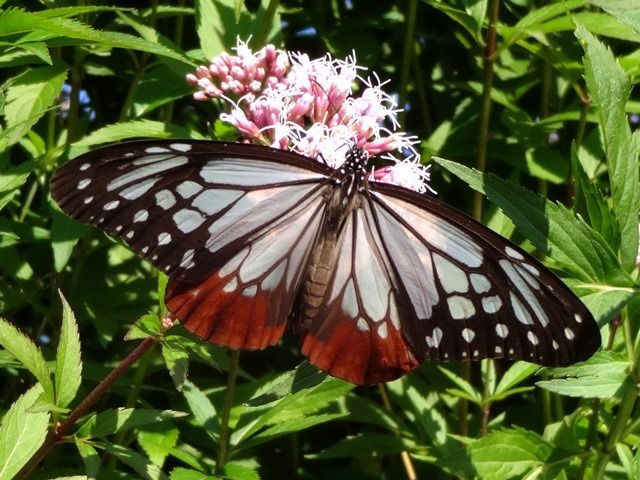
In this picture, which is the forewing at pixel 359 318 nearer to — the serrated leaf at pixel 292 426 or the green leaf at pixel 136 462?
the serrated leaf at pixel 292 426

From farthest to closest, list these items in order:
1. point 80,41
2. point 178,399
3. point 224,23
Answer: point 178,399 → point 224,23 → point 80,41

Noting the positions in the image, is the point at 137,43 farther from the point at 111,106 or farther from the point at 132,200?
the point at 111,106

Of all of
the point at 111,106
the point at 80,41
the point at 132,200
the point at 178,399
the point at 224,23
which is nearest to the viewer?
the point at 132,200

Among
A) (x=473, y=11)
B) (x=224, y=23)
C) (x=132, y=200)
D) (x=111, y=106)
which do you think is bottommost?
(x=132, y=200)

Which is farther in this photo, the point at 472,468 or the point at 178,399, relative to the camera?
the point at 178,399

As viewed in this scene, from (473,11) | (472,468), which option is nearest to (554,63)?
(473,11)

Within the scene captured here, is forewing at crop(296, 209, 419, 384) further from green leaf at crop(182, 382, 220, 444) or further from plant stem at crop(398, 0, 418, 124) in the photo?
plant stem at crop(398, 0, 418, 124)

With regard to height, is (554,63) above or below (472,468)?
above

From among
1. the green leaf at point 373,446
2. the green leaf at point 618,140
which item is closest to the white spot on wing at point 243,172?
the green leaf at point 618,140
